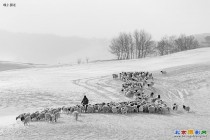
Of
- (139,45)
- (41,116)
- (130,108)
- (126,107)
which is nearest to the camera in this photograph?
(41,116)

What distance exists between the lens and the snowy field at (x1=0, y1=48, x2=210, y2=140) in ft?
73.7

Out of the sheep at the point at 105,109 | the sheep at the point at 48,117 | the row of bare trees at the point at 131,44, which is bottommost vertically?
the sheep at the point at 48,117

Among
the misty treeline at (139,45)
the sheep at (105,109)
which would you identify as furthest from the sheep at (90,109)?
the misty treeline at (139,45)

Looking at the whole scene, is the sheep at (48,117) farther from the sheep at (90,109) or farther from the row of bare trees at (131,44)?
the row of bare trees at (131,44)

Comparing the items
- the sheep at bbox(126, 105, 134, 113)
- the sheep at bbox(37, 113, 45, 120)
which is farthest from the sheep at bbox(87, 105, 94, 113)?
the sheep at bbox(37, 113, 45, 120)

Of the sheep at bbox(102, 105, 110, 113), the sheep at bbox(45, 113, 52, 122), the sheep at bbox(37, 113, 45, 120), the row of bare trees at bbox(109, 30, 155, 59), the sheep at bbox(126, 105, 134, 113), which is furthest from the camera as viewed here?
the row of bare trees at bbox(109, 30, 155, 59)

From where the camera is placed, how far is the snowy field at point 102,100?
2247cm

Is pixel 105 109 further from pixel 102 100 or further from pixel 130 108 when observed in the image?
pixel 102 100

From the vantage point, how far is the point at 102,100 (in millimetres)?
37406

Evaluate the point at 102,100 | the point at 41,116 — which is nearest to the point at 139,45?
the point at 102,100

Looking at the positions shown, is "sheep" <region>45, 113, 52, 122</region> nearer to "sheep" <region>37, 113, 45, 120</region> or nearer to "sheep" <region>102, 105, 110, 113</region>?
"sheep" <region>37, 113, 45, 120</region>

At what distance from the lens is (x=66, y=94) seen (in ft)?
134

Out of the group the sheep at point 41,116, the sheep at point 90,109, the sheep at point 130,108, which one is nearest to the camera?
the sheep at point 41,116

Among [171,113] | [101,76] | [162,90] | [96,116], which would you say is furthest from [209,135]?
[101,76]
